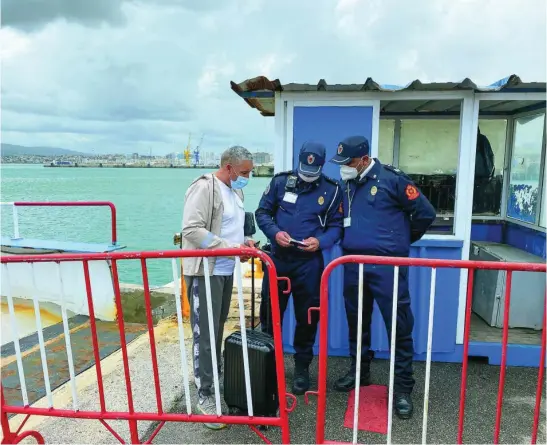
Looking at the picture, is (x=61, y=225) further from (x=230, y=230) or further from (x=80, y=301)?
(x=230, y=230)

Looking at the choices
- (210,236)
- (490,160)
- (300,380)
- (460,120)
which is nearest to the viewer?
(210,236)

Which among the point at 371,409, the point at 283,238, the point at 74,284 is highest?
the point at 283,238

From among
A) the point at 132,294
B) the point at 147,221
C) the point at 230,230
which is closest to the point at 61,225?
the point at 147,221

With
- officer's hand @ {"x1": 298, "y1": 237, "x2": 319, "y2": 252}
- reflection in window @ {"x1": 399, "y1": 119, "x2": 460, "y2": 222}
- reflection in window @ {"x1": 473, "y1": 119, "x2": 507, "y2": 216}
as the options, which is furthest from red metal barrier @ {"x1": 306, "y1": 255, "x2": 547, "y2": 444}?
reflection in window @ {"x1": 473, "y1": 119, "x2": 507, "y2": 216}

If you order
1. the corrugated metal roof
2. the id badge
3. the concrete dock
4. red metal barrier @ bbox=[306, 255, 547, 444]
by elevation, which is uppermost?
the corrugated metal roof

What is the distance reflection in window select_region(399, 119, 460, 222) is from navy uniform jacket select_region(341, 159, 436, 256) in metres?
2.02

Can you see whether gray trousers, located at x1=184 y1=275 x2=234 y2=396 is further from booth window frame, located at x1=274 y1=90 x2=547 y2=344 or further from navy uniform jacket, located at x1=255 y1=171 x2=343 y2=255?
booth window frame, located at x1=274 y1=90 x2=547 y2=344

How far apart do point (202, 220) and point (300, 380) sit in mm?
1538

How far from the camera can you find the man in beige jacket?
271 cm

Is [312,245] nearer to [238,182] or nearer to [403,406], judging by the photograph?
[238,182]

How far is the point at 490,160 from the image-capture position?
4.89 meters

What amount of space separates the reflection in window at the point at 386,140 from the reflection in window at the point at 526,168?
1.36 meters

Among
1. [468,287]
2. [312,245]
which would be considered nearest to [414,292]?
[312,245]

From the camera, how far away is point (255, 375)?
2691mm
